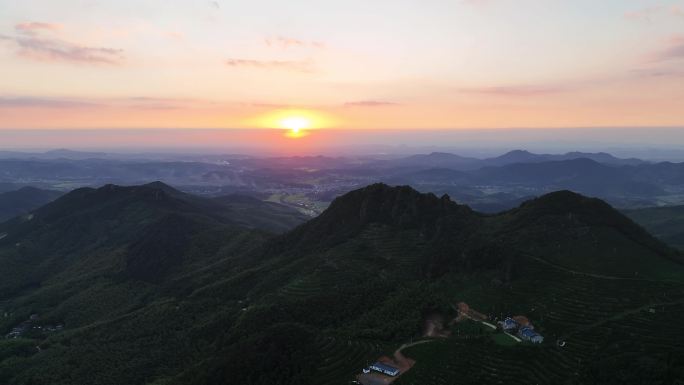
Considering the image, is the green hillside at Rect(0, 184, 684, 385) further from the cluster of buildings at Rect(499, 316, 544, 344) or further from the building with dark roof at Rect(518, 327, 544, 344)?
the cluster of buildings at Rect(499, 316, 544, 344)

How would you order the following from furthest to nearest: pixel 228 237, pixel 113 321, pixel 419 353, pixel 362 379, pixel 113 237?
pixel 113 237
pixel 228 237
pixel 113 321
pixel 419 353
pixel 362 379

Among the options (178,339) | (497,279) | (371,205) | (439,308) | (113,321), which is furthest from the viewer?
(371,205)

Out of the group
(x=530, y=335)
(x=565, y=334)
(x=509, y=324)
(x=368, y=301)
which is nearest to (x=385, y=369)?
(x=509, y=324)

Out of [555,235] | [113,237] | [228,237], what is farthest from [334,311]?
[113,237]

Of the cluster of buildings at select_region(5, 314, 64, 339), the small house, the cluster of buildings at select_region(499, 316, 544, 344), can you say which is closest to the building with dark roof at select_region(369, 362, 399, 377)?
the cluster of buildings at select_region(499, 316, 544, 344)

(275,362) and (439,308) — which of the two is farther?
(439,308)

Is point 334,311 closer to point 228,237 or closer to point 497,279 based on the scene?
point 497,279
